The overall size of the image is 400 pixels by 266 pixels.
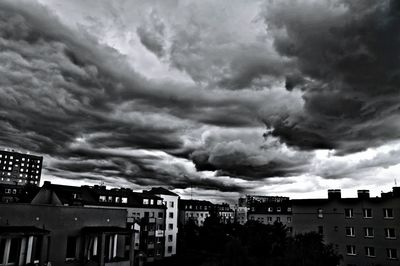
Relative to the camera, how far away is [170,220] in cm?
7275

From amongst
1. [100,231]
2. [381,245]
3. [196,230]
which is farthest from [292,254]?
[196,230]

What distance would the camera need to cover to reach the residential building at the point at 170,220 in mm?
70688

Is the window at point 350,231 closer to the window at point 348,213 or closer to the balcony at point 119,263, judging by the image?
the window at point 348,213

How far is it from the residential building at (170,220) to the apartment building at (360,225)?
2855 centimetres

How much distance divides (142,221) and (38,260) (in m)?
43.7

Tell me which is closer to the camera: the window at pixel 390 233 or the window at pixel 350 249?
the window at pixel 390 233

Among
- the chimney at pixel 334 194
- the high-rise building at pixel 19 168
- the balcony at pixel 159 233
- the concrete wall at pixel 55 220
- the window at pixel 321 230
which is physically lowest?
the balcony at pixel 159 233

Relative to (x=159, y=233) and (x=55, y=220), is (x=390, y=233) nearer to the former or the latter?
(x=159, y=233)

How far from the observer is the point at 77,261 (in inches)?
936

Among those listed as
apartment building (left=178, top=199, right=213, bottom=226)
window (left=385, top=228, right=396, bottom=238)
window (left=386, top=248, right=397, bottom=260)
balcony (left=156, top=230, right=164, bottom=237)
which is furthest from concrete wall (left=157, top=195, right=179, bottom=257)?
apartment building (left=178, top=199, right=213, bottom=226)

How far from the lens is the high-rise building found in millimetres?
155125

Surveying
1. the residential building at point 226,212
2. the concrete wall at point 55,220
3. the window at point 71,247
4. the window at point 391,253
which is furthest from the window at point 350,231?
the residential building at point 226,212

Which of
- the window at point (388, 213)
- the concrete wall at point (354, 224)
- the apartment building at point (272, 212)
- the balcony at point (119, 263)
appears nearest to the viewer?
the balcony at point (119, 263)

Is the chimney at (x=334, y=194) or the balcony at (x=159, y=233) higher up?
the chimney at (x=334, y=194)
